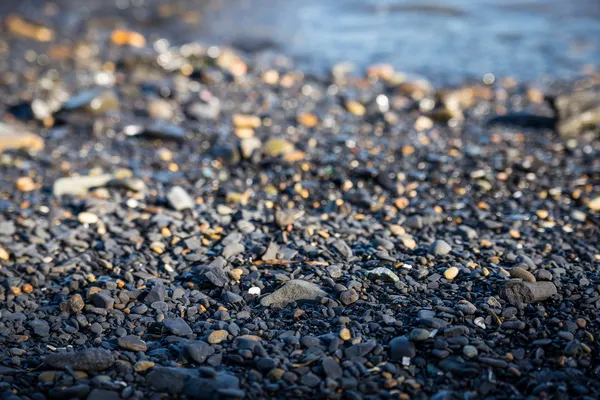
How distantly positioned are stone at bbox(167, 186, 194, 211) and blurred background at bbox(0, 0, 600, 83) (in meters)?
3.45

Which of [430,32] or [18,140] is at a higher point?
[430,32]

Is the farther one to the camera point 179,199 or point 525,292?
point 179,199

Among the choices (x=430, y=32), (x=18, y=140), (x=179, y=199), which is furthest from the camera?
(x=430, y=32)

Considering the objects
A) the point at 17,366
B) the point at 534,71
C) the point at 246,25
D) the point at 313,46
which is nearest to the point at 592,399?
the point at 17,366

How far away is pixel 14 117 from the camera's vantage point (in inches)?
221

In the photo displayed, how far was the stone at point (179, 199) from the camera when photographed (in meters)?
4.18

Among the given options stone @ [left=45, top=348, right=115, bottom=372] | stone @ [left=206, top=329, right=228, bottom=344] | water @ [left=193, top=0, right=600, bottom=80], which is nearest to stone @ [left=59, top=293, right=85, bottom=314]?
→ stone @ [left=45, top=348, right=115, bottom=372]

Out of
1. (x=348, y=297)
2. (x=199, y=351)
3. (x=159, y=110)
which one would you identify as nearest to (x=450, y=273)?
(x=348, y=297)

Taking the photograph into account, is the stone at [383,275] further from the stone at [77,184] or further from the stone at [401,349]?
the stone at [77,184]

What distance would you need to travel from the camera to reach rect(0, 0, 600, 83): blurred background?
786 cm

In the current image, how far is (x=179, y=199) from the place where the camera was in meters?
4.23

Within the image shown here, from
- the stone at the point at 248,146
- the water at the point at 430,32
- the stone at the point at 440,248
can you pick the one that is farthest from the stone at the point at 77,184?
the water at the point at 430,32

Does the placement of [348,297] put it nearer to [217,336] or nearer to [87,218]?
[217,336]

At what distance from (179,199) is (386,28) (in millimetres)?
6362
